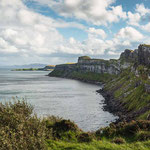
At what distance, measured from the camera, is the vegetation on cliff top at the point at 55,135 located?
55.8ft

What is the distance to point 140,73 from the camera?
149250mm

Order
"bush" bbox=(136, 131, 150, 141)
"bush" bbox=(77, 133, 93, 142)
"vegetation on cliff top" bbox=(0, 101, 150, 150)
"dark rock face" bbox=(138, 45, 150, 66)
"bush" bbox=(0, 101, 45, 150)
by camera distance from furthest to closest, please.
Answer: "dark rock face" bbox=(138, 45, 150, 66) → "bush" bbox=(77, 133, 93, 142) → "bush" bbox=(136, 131, 150, 141) → "vegetation on cliff top" bbox=(0, 101, 150, 150) → "bush" bbox=(0, 101, 45, 150)

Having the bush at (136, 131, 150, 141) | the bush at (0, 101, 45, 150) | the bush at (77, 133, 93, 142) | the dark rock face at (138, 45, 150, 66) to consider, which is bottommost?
the bush at (77, 133, 93, 142)

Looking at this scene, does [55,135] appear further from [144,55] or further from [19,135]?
[144,55]

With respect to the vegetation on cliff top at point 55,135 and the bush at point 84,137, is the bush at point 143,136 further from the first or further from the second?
the bush at point 84,137

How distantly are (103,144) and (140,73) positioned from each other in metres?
135

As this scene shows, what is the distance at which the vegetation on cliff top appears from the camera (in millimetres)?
17000

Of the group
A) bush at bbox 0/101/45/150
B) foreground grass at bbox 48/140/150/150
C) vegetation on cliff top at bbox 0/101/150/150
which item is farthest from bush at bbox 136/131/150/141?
bush at bbox 0/101/45/150

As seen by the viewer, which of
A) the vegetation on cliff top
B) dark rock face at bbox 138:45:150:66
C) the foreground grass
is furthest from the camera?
dark rock face at bbox 138:45:150:66

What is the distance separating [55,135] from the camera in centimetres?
2966

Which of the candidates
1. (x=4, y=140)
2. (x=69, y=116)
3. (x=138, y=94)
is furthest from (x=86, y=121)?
(x=4, y=140)

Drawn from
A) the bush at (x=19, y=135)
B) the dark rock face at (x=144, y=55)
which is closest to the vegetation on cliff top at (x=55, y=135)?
the bush at (x=19, y=135)

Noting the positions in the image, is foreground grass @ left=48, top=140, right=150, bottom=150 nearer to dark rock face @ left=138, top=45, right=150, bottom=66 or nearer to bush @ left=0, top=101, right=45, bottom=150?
bush @ left=0, top=101, right=45, bottom=150

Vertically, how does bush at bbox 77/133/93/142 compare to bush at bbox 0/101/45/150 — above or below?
below
